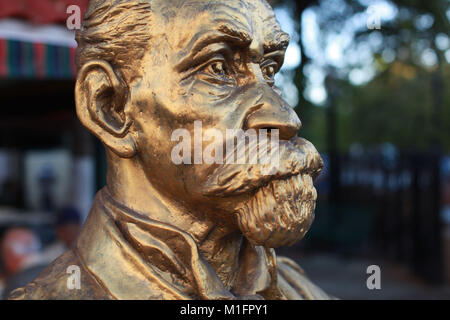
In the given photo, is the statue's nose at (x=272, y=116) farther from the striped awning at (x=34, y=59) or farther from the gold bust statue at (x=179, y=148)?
the striped awning at (x=34, y=59)

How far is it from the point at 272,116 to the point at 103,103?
0.49 metres

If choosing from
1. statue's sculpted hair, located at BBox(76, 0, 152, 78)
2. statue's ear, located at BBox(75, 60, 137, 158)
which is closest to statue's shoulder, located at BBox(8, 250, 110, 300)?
statue's ear, located at BBox(75, 60, 137, 158)

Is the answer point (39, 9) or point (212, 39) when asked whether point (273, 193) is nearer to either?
point (212, 39)

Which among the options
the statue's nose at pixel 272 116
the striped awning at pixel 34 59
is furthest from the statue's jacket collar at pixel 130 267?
the striped awning at pixel 34 59

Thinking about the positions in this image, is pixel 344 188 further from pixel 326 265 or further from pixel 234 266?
pixel 234 266

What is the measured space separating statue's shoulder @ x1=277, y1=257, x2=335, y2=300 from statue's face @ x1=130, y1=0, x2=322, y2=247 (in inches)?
15.5

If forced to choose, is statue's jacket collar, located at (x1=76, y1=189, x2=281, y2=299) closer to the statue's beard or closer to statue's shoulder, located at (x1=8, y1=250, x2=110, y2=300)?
statue's shoulder, located at (x1=8, y1=250, x2=110, y2=300)

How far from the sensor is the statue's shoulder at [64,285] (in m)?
1.37

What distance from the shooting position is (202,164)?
4.35 ft

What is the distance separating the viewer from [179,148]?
53.5 inches

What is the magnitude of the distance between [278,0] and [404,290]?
15.6ft

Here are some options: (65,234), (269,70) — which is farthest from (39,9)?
(269,70)

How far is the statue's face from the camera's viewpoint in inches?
51.4

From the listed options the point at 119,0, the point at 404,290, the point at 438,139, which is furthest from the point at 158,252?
the point at 438,139
